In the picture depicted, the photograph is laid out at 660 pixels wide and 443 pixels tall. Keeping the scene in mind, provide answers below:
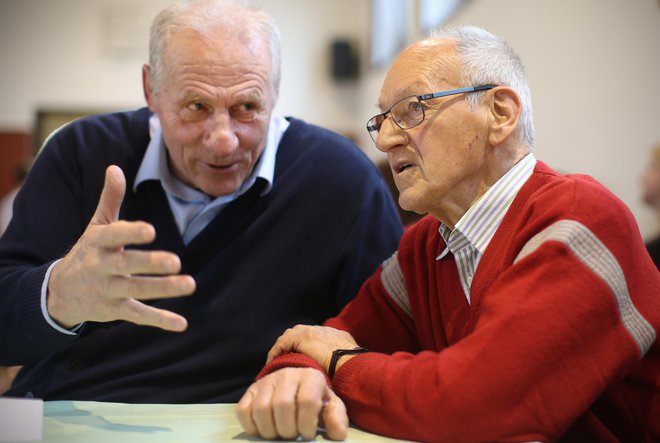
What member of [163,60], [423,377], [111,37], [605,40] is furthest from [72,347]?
[111,37]

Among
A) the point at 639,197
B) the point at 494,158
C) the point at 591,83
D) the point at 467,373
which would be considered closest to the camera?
the point at 467,373

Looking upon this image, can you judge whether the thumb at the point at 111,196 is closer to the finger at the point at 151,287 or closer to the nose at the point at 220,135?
the finger at the point at 151,287

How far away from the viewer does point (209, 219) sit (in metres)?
1.90

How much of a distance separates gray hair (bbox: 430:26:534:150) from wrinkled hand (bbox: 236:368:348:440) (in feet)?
2.10

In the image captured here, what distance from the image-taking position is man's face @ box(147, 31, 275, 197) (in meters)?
1.79

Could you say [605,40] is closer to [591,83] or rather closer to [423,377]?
[591,83]

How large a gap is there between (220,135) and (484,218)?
0.72 meters

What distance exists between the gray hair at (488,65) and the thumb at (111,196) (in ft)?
2.23

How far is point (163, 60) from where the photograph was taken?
6.10 ft

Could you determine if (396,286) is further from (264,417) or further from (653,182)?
(653,182)

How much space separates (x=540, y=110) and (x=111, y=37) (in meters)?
6.05

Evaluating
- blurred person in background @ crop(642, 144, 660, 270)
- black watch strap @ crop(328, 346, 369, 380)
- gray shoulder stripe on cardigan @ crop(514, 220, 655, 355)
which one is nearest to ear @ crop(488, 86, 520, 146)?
gray shoulder stripe on cardigan @ crop(514, 220, 655, 355)

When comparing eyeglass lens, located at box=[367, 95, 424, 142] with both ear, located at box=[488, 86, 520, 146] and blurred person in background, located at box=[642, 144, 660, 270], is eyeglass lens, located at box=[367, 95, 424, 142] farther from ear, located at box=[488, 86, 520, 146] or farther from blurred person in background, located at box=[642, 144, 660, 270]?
blurred person in background, located at box=[642, 144, 660, 270]

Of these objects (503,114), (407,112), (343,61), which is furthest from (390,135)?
(343,61)
